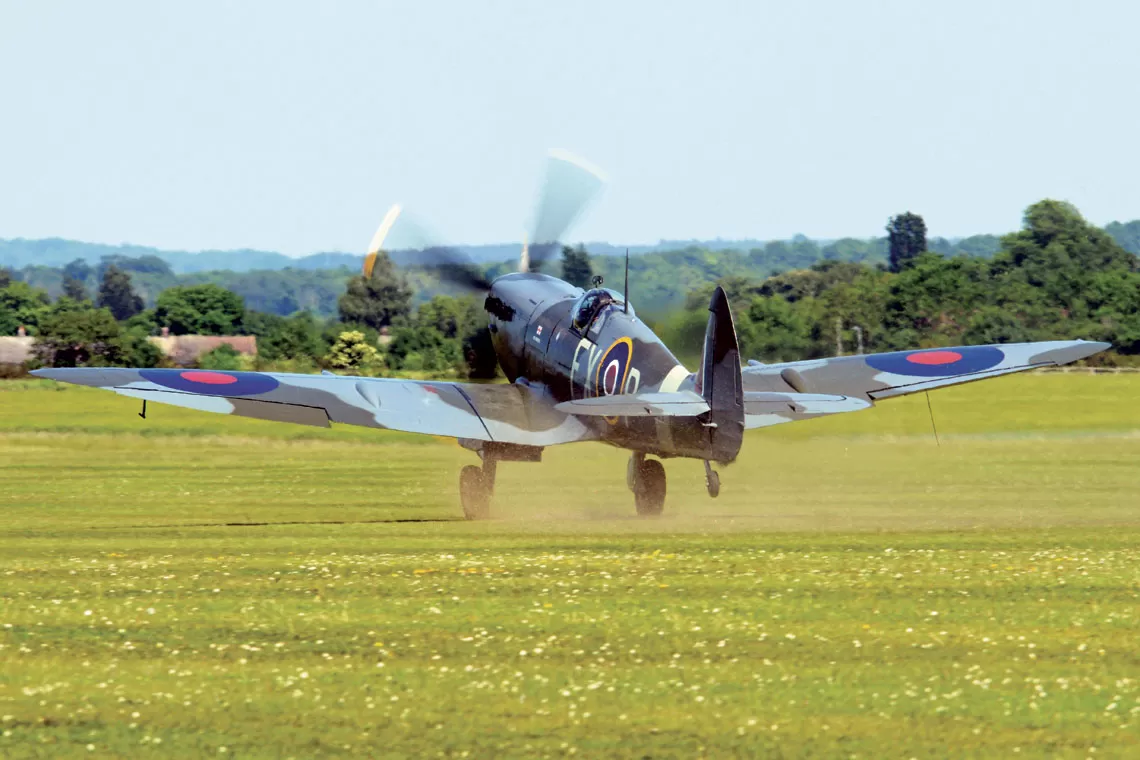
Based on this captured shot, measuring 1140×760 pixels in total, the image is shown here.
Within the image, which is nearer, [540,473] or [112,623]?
[112,623]

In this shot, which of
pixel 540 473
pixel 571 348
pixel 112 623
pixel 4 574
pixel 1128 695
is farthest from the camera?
pixel 540 473

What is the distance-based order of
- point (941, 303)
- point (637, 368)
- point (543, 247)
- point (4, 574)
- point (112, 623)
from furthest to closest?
point (941, 303)
point (543, 247)
point (637, 368)
point (4, 574)
point (112, 623)

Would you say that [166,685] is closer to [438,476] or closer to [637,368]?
[637,368]

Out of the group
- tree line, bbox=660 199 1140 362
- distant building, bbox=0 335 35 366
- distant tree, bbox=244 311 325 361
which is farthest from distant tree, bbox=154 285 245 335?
distant tree, bbox=244 311 325 361

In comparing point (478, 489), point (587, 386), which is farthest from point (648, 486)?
point (478, 489)

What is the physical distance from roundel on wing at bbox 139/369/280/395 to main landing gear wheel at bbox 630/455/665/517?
499 cm

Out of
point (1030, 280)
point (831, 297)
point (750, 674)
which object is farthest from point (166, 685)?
point (1030, 280)

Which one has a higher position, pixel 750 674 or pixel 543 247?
pixel 543 247

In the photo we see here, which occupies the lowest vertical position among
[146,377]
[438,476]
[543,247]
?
[438,476]

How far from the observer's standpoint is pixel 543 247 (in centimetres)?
2631

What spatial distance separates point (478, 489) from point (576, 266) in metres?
4.46

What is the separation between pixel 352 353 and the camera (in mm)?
72375

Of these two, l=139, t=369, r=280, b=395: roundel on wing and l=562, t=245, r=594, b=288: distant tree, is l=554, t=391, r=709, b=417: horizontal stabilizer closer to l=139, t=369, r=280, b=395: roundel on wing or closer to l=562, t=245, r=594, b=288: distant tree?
l=139, t=369, r=280, b=395: roundel on wing

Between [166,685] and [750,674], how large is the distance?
3.63 m
